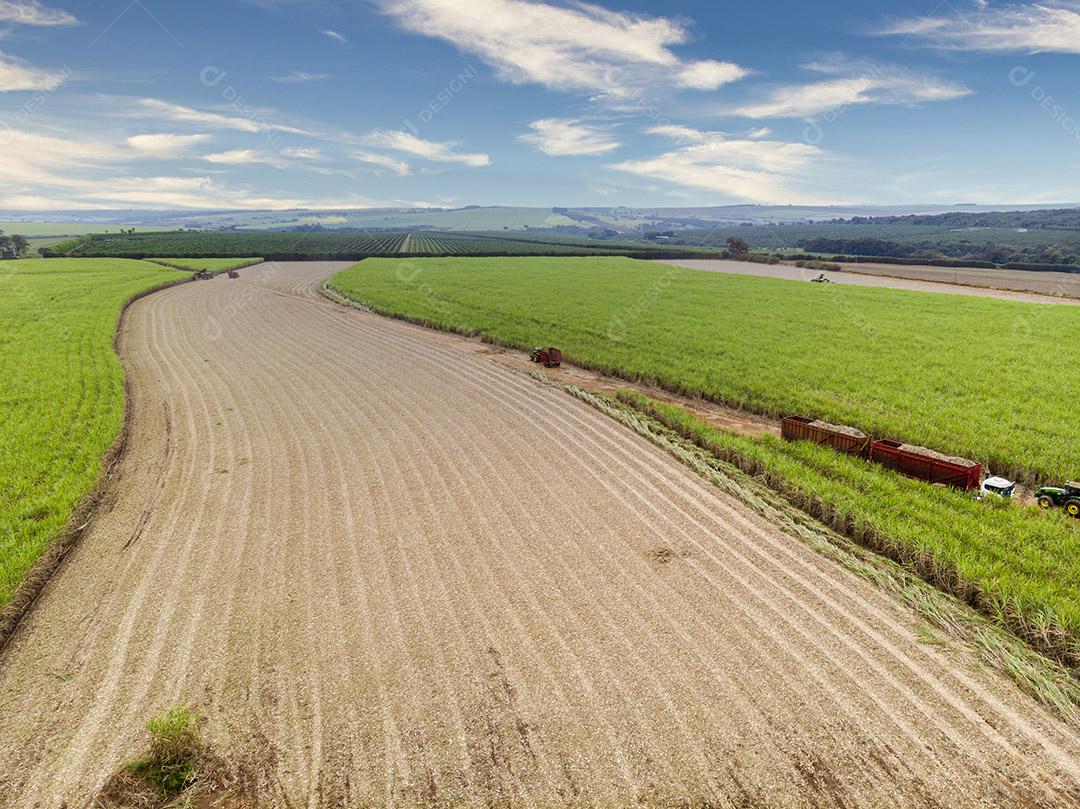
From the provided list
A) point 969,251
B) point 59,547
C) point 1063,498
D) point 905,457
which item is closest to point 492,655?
point 59,547

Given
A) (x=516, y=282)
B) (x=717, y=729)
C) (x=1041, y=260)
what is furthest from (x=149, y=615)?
(x=1041, y=260)

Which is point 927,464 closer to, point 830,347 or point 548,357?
point 830,347

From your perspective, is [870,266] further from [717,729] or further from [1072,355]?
[717,729]

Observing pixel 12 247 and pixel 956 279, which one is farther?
pixel 12 247

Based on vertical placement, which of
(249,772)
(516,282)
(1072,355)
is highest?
(516,282)

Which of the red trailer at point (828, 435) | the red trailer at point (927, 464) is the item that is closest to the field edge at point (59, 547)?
the red trailer at point (828, 435)

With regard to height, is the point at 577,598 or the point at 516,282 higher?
the point at 516,282
